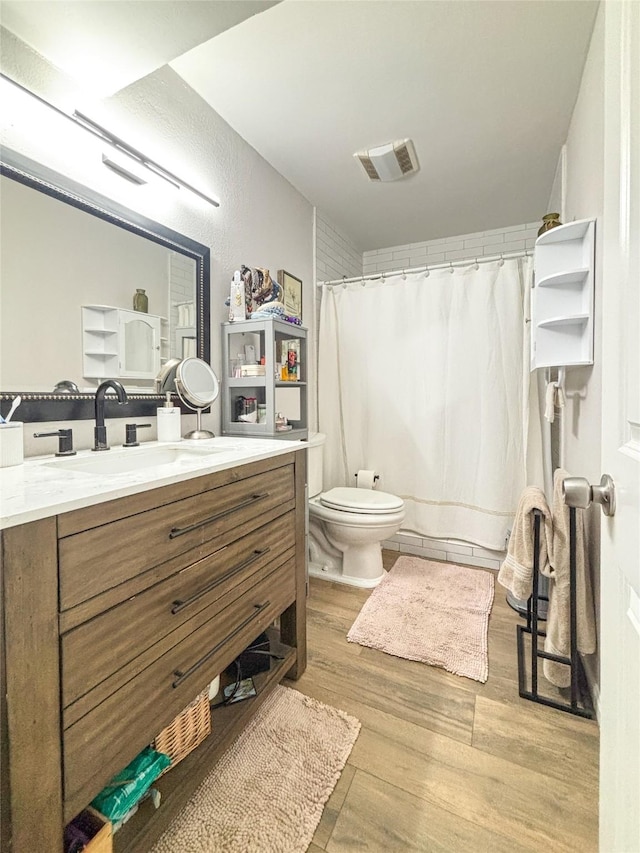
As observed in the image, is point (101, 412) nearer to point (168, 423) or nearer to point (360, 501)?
point (168, 423)

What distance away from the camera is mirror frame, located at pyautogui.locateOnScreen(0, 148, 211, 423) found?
1034 mm

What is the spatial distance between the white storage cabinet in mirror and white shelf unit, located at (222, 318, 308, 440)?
0.39m

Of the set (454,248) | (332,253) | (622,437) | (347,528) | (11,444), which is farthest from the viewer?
(454,248)

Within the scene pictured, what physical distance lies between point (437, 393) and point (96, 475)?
2070 mm

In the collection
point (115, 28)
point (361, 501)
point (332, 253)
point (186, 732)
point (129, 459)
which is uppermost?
point (332, 253)

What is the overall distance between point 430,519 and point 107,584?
2116 mm

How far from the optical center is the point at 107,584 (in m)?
0.70

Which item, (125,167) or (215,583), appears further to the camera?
(125,167)

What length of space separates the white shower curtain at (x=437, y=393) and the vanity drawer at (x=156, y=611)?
60.8 inches

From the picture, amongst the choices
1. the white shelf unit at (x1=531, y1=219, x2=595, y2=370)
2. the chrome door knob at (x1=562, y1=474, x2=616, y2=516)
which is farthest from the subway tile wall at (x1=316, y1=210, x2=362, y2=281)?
the chrome door knob at (x1=562, y1=474, x2=616, y2=516)

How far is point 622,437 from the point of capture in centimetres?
53

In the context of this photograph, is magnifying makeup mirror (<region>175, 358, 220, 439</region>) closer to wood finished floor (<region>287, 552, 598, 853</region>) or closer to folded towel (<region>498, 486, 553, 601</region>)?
wood finished floor (<region>287, 552, 598, 853</region>)

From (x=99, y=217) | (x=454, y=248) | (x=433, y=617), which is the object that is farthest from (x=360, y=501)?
(x=454, y=248)

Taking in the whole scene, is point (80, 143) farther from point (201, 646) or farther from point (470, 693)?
point (470, 693)
